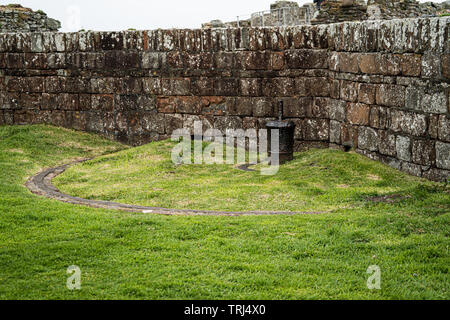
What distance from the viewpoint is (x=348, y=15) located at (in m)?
14.7

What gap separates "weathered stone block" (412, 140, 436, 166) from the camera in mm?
9305

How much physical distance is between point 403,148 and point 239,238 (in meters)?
4.42

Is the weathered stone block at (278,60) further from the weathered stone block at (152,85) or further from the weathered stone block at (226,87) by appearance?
Result: the weathered stone block at (152,85)

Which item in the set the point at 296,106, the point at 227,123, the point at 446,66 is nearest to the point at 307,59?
the point at 296,106

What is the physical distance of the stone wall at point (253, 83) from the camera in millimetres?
9555

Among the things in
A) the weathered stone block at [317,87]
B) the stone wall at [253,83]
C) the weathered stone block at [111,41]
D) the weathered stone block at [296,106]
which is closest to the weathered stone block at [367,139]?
the stone wall at [253,83]

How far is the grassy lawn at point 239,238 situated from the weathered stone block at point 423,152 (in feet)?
1.15

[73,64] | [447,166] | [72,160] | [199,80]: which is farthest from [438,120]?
[73,64]

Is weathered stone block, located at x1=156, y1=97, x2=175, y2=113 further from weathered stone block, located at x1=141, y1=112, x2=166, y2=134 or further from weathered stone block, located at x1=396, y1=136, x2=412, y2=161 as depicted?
weathered stone block, located at x1=396, y1=136, x2=412, y2=161

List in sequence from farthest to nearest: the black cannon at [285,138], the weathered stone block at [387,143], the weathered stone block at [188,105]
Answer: the weathered stone block at [188,105] → the black cannon at [285,138] → the weathered stone block at [387,143]

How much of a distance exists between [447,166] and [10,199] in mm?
6333

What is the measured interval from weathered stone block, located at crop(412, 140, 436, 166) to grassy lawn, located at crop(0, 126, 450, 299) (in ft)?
1.15

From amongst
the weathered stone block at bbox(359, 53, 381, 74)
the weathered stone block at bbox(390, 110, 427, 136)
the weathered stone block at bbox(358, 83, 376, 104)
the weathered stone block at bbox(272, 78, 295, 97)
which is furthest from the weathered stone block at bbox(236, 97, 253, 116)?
the weathered stone block at bbox(390, 110, 427, 136)

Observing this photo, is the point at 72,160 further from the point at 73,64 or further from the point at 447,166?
the point at 447,166
